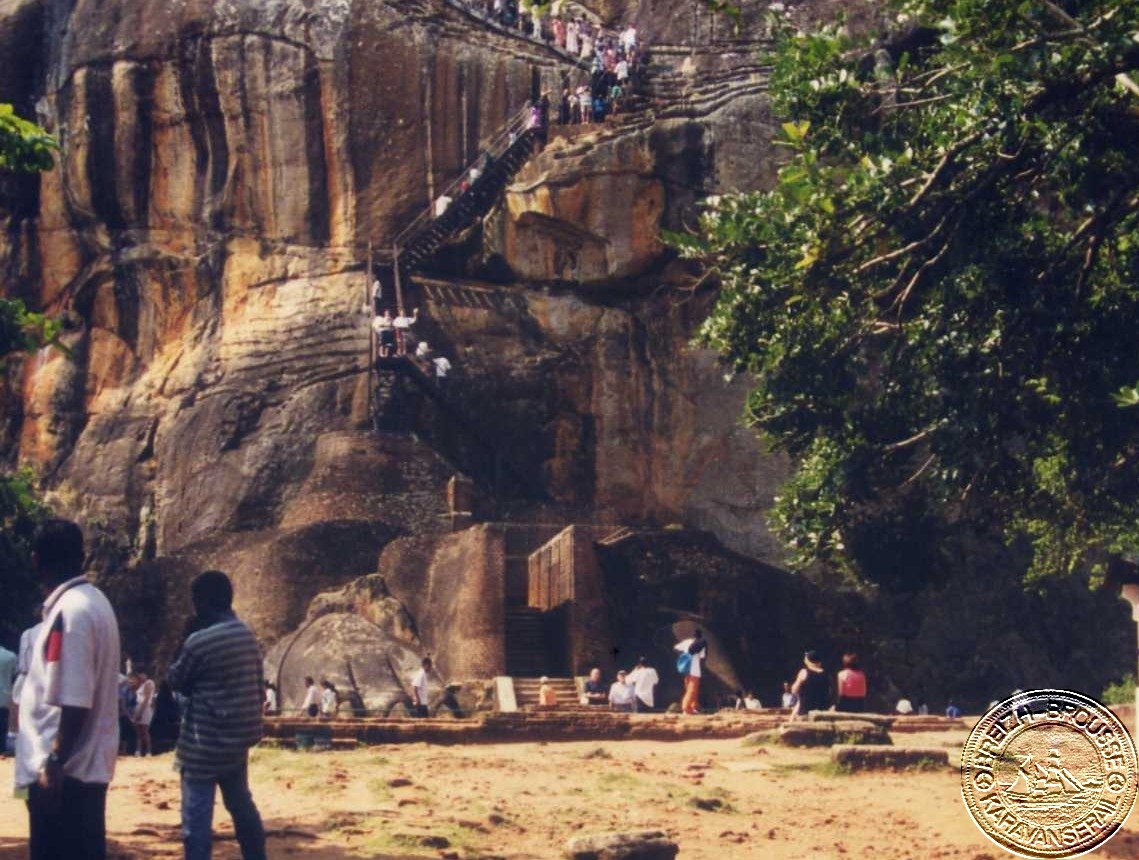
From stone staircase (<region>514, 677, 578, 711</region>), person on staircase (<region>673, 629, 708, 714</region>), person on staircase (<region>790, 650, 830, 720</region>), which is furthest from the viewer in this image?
stone staircase (<region>514, 677, 578, 711</region>)

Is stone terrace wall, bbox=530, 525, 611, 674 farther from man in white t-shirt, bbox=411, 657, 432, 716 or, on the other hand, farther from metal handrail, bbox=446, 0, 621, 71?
metal handrail, bbox=446, 0, 621, 71

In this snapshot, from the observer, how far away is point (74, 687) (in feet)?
27.4

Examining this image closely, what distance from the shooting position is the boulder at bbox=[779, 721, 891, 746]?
16844 mm

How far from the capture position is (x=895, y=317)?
54.7ft

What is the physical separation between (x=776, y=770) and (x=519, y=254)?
89.1ft

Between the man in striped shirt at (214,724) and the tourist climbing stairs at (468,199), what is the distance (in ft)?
104

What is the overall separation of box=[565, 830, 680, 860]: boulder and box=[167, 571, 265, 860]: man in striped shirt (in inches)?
82.0

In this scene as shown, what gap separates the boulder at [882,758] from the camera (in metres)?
15.2

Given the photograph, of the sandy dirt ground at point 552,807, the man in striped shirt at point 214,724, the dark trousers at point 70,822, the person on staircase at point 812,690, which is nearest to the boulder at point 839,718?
the sandy dirt ground at point 552,807

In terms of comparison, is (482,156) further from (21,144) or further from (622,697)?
(21,144)

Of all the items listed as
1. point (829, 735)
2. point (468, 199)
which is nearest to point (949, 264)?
point (829, 735)

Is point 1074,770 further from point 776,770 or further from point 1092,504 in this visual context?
point 1092,504

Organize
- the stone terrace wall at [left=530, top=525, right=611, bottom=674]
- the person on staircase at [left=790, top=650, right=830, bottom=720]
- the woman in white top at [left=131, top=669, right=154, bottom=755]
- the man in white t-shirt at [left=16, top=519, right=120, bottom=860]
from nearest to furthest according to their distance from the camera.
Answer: the man in white t-shirt at [left=16, top=519, right=120, bottom=860] → the woman in white top at [left=131, top=669, right=154, bottom=755] → the person on staircase at [left=790, top=650, right=830, bottom=720] → the stone terrace wall at [left=530, top=525, right=611, bottom=674]

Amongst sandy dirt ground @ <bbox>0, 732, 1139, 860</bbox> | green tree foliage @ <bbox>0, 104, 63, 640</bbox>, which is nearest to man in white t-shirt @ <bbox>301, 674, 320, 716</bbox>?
green tree foliage @ <bbox>0, 104, 63, 640</bbox>
